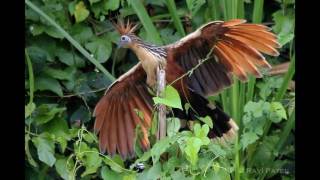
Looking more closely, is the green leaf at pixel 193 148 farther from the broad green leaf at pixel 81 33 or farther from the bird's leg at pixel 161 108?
the broad green leaf at pixel 81 33

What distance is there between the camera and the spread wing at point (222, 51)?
78.2 inches

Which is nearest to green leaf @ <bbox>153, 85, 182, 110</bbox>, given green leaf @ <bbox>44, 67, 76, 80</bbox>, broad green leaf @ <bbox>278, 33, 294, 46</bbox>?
broad green leaf @ <bbox>278, 33, 294, 46</bbox>

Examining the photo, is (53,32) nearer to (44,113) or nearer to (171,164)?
(44,113)

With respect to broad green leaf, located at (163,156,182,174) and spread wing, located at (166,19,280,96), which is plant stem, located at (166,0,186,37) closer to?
spread wing, located at (166,19,280,96)

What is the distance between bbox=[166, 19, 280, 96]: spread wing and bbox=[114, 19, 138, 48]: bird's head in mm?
104

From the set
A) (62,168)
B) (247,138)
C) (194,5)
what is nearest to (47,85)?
(62,168)

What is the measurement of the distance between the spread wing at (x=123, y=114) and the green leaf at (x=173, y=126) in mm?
156

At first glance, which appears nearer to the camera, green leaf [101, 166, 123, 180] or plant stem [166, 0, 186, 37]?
green leaf [101, 166, 123, 180]

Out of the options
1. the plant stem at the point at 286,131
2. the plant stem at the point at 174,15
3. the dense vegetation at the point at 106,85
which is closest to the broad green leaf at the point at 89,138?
the dense vegetation at the point at 106,85

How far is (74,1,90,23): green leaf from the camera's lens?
2.32m
